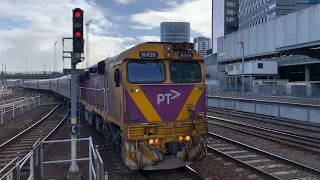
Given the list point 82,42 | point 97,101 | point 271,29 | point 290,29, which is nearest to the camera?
point 82,42

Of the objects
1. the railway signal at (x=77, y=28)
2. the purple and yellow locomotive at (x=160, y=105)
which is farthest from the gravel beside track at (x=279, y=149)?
the railway signal at (x=77, y=28)

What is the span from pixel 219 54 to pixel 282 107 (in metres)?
67.5

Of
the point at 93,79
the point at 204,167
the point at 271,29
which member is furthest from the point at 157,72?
the point at 271,29

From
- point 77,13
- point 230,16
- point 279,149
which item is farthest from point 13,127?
point 230,16

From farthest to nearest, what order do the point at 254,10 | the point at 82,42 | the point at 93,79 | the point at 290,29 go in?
the point at 254,10 → the point at 290,29 → the point at 93,79 → the point at 82,42

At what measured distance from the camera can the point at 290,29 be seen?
189 feet

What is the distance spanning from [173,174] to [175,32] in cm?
2112

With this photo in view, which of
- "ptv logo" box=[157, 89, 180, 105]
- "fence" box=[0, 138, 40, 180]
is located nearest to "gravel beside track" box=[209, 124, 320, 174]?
"ptv logo" box=[157, 89, 180, 105]

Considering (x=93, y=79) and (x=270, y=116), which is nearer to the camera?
(x=93, y=79)

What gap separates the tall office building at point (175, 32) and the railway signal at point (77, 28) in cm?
792

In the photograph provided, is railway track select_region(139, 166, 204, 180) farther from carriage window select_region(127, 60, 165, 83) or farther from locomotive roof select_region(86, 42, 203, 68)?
locomotive roof select_region(86, 42, 203, 68)

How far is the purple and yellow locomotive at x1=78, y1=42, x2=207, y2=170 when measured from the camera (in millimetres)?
8977

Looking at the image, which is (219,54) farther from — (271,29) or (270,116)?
(270,116)

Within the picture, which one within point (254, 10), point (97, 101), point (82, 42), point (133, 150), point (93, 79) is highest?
point (254, 10)
